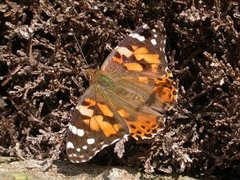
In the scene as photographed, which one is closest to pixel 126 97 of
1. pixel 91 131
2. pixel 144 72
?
pixel 144 72

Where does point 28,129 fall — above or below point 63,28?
below

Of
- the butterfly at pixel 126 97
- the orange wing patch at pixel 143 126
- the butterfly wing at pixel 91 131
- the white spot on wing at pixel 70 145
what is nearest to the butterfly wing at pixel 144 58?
the butterfly at pixel 126 97

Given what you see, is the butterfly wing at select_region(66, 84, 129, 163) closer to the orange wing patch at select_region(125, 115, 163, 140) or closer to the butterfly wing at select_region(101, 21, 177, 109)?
the orange wing patch at select_region(125, 115, 163, 140)

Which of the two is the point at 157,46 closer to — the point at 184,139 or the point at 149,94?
the point at 149,94

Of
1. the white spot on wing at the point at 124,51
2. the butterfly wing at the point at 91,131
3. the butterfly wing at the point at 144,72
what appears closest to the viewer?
the butterfly wing at the point at 91,131

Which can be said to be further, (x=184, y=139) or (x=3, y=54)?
(x=3, y=54)

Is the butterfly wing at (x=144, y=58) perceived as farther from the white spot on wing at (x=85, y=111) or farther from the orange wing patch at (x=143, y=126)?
the white spot on wing at (x=85, y=111)

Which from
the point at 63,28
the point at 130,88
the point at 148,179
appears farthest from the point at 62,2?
the point at 148,179

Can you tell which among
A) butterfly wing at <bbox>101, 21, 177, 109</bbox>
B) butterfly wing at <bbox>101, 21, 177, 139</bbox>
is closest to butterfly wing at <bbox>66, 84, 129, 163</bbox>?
butterfly wing at <bbox>101, 21, 177, 139</bbox>

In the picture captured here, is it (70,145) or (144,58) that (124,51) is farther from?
(70,145)
